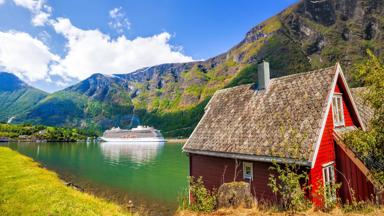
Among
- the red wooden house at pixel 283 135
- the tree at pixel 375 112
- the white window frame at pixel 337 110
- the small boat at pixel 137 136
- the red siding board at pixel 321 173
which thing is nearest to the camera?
the tree at pixel 375 112

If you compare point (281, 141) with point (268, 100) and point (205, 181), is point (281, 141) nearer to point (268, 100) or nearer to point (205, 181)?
point (268, 100)

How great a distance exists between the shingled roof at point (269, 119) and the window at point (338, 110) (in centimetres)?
181

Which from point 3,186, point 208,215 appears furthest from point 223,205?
point 3,186

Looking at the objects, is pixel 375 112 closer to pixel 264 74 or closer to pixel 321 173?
pixel 321 173

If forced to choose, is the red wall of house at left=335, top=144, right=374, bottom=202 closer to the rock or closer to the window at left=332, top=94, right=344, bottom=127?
the window at left=332, top=94, right=344, bottom=127

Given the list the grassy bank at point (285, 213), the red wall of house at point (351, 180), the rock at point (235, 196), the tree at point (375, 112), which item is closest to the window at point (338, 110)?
the red wall of house at point (351, 180)

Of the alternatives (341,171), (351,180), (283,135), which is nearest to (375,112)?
(283,135)

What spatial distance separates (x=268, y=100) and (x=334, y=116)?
13.0 ft

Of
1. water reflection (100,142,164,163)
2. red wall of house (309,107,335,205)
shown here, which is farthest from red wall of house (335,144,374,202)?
water reflection (100,142,164,163)

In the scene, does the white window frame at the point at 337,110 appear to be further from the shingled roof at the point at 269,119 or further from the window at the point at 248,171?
the window at the point at 248,171

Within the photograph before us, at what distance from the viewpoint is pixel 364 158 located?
11.7 m

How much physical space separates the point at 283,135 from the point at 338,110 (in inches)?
233

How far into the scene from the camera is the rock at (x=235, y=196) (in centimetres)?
979

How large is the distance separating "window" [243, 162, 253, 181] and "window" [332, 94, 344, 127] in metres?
5.66
